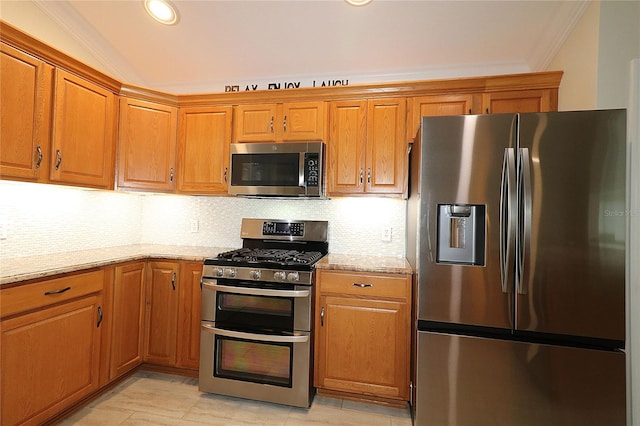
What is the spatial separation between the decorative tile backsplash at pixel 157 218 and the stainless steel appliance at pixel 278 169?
0.36 metres

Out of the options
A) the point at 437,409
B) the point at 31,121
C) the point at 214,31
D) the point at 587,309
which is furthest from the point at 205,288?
the point at 587,309

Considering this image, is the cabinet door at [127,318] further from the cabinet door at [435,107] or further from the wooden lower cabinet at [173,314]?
the cabinet door at [435,107]

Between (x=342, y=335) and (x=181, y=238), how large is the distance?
1857 mm

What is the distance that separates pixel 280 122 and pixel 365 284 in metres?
1.45

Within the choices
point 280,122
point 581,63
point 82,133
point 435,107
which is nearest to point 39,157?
point 82,133

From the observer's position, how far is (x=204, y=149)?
260 centimetres

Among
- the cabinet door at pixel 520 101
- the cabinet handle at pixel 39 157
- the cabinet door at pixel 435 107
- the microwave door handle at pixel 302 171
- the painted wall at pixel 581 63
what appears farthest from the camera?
the microwave door handle at pixel 302 171

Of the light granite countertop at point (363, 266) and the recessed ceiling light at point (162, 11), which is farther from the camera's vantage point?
the recessed ceiling light at point (162, 11)

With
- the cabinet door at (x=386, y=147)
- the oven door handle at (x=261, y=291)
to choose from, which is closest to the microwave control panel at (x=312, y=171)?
the cabinet door at (x=386, y=147)

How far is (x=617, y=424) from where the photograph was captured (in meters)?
1.44

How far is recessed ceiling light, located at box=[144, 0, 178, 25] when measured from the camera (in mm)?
2244

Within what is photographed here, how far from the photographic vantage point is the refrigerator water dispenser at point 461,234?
1607mm

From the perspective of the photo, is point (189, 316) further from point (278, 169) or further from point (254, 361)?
point (278, 169)

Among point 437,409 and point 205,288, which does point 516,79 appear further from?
point 205,288
